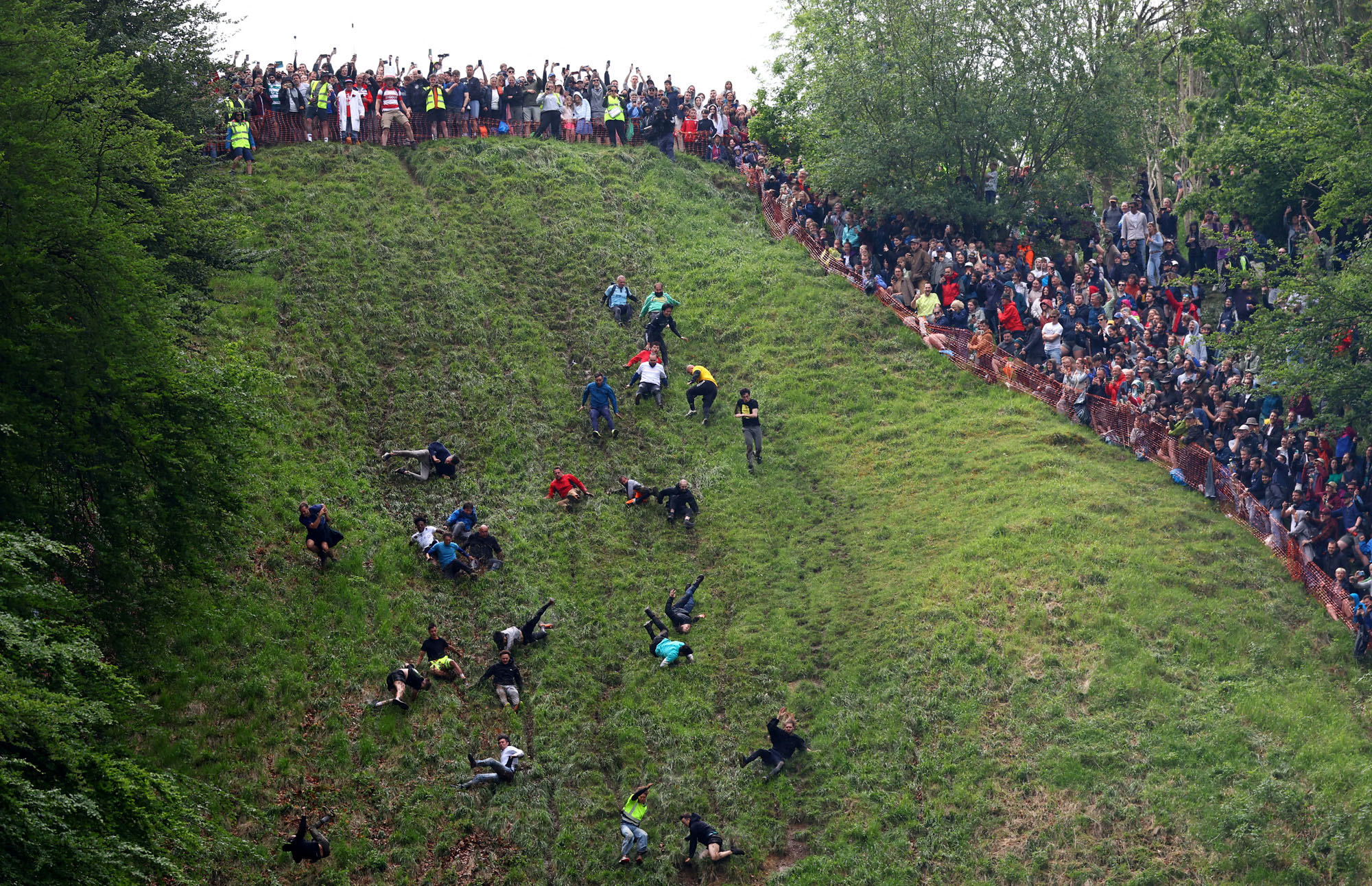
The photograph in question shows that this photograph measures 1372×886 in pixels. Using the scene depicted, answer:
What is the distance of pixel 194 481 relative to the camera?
17.8m

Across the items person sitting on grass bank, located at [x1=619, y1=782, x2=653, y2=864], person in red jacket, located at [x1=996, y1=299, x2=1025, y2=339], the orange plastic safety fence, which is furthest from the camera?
person in red jacket, located at [x1=996, y1=299, x2=1025, y2=339]

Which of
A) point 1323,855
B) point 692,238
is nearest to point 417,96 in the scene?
point 692,238

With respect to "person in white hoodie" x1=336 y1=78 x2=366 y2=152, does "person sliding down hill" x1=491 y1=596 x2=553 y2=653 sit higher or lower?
lower

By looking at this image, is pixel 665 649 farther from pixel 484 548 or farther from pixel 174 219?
pixel 174 219

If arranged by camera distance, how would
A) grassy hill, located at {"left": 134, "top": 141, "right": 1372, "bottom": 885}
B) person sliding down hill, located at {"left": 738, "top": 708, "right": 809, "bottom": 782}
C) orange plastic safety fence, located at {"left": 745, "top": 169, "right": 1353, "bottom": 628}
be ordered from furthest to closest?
orange plastic safety fence, located at {"left": 745, "top": 169, "right": 1353, "bottom": 628}, person sliding down hill, located at {"left": 738, "top": 708, "right": 809, "bottom": 782}, grassy hill, located at {"left": 134, "top": 141, "right": 1372, "bottom": 885}

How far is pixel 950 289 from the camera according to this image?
3061cm

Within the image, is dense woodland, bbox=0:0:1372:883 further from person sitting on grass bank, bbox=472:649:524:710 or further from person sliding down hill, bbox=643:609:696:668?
person sliding down hill, bbox=643:609:696:668

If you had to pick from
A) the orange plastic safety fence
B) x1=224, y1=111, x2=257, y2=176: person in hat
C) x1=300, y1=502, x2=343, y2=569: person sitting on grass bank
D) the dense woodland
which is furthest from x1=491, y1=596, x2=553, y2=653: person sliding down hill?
x1=224, y1=111, x2=257, y2=176: person in hat

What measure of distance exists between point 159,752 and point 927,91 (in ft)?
91.2

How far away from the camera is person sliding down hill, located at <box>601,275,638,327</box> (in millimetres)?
31984

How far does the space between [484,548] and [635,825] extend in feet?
23.3

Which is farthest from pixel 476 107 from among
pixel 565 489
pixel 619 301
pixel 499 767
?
pixel 499 767

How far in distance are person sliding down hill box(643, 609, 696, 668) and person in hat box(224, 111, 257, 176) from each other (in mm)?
20413

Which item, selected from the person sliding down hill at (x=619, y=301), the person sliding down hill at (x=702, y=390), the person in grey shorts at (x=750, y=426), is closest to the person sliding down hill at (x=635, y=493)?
the person in grey shorts at (x=750, y=426)
